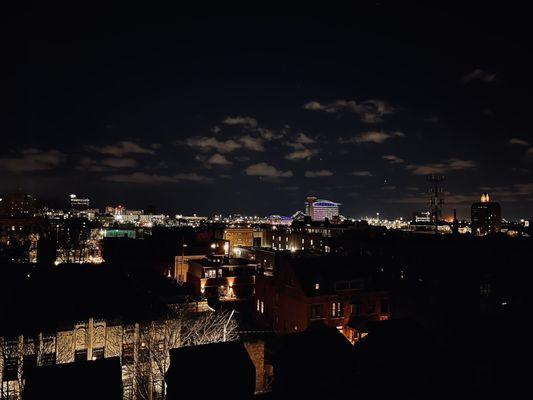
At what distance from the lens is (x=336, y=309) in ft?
87.8

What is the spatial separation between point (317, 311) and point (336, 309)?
1.52m

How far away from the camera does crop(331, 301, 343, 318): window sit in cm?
2661

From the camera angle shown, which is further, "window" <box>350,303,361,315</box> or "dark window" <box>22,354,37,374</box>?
"window" <box>350,303,361,315</box>

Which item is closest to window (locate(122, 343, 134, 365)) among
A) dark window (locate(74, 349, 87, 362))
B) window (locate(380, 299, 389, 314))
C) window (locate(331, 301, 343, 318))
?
dark window (locate(74, 349, 87, 362))

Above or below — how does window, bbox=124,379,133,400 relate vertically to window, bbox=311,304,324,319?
below

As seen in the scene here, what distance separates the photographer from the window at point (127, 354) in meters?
15.9

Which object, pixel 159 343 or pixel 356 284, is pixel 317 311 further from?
pixel 159 343

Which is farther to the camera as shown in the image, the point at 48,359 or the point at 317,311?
the point at 317,311

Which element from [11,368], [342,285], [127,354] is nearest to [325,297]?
[342,285]

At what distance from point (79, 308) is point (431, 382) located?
46.4ft

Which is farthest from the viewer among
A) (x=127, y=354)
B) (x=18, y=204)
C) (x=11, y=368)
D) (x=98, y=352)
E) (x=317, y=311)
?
(x=18, y=204)

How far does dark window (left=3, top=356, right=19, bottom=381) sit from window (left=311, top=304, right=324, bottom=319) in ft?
56.6

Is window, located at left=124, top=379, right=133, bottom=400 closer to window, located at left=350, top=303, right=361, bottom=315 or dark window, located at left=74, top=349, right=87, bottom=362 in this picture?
dark window, located at left=74, top=349, right=87, bottom=362

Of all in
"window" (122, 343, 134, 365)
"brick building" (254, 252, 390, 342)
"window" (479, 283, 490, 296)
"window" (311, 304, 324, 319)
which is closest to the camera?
"window" (122, 343, 134, 365)
